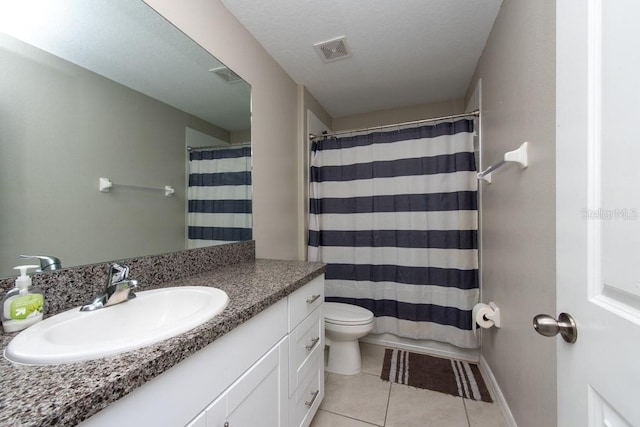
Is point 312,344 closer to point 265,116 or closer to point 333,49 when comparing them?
point 265,116

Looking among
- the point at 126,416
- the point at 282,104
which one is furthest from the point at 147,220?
the point at 282,104

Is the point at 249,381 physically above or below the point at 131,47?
below

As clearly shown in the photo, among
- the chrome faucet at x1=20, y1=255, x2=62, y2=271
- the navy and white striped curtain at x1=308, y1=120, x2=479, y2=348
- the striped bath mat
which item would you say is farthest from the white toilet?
the chrome faucet at x1=20, y1=255, x2=62, y2=271

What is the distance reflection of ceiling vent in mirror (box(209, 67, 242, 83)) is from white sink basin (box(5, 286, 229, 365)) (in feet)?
3.75

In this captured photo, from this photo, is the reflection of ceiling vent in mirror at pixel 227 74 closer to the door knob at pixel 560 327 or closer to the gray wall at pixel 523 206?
the gray wall at pixel 523 206

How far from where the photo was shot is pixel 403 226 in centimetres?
199

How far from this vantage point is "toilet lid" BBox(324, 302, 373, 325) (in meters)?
1.68

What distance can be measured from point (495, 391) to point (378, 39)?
2293 mm

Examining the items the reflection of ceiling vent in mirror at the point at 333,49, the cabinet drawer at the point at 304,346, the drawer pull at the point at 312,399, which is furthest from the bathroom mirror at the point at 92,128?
the drawer pull at the point at 312,399

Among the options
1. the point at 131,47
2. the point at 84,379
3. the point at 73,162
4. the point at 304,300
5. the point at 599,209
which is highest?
the point at 131,47

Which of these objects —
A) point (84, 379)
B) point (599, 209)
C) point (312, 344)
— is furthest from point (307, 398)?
point (599, 209)

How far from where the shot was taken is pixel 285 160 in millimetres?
1946

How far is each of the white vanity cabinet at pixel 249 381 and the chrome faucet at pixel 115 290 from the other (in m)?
0.38

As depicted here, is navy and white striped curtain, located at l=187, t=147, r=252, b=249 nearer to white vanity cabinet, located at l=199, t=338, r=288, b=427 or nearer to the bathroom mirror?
the bathroom mirror
